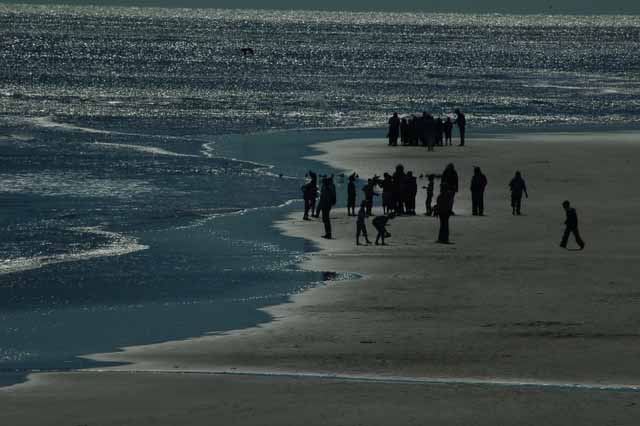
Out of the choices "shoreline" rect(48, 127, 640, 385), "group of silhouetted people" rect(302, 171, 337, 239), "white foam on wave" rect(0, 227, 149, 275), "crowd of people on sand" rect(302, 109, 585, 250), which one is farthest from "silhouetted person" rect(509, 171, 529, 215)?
"white foam on wave" rect(0, 227, 149, 275)

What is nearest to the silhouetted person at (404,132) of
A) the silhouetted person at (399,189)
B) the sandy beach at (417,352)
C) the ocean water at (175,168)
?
the ocean water at (175,168)

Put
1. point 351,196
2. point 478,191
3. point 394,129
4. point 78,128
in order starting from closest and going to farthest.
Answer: point 478,191 → point 351,196 → point 394,129 → point 78,128

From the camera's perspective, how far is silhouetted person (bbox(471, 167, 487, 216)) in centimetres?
3259

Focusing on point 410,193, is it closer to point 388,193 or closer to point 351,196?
point 388,193

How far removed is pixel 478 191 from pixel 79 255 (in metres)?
9.82

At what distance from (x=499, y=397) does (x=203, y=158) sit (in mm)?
34474

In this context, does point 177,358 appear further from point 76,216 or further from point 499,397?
point 76,216

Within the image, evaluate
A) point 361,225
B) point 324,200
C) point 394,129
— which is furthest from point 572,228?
point 394,129

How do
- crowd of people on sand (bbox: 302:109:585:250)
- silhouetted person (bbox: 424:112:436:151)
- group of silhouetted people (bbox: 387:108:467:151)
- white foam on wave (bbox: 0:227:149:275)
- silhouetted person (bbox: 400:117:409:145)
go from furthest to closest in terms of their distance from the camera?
1. silhouetted person (bbox: 400:117:409:145)
2. group of silhouetted people (bbox: 387:108:467:151)
3. silhouetted person (bbox: 424:112:436:151)
4. crowd of people on sand (bbox: 302:109:585:250)
5. white foam on wave (bbox: 0:227:149:275)

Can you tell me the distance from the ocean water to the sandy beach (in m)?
1.16

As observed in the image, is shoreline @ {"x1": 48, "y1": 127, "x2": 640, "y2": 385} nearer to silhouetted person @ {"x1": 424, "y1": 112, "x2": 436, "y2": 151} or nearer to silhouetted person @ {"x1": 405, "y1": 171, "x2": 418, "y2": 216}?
silhouetted person @ {"x1": 405, "y1": 171, "x2": 418, "y2": 216}

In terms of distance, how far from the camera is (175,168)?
47.0 metres

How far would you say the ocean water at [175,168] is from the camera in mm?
22797

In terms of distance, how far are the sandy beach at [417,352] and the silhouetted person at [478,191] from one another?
215 centimetres
